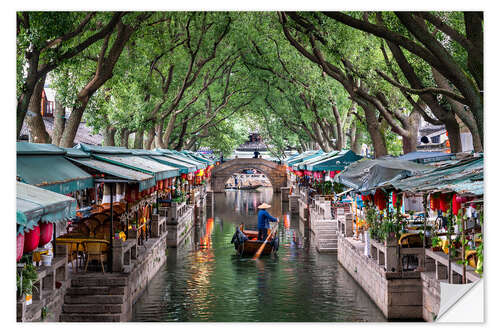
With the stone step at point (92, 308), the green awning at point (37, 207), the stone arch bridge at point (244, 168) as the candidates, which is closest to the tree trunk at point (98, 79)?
the stone step at point (92, 308)

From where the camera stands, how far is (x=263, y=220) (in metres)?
19.6

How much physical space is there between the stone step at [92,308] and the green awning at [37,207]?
3242 millimetres

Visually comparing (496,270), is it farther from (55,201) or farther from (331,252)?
(331,252)

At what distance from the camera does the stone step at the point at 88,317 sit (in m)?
9.57

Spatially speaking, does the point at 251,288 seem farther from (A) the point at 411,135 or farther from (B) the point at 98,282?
(A) the point at 411,135

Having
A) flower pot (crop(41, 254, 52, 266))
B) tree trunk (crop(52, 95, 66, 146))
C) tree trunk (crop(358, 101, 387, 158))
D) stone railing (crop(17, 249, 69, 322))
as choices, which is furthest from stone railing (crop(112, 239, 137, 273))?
tree trunk (crop(358, 101, 387, 158))

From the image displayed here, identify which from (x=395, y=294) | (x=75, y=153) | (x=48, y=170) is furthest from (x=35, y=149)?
(x=395, y=294)

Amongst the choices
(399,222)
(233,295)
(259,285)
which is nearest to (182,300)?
(233,295)

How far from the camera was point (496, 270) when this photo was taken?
25.6ft

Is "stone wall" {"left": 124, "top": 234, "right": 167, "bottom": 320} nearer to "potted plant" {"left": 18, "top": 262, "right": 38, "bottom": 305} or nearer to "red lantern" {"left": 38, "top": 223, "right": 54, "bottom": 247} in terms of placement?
"potted plant" {"left": 18, "top": 262, "right": 38, "bottom": 305}

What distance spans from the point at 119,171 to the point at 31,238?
4850mm

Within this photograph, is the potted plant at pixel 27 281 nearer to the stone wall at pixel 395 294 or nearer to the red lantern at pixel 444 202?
the red lantern at pixel 444 202

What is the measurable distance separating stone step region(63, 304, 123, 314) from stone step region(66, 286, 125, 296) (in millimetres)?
299

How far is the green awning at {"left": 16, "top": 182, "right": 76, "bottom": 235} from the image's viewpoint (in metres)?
5.76
